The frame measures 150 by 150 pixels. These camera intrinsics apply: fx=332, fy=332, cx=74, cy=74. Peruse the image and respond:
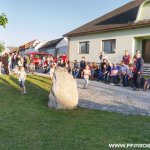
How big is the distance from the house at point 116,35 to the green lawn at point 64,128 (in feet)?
42.1

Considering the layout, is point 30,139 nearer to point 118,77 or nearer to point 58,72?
point 58,72

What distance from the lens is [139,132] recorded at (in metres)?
8.50

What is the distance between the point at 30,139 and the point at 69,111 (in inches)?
147

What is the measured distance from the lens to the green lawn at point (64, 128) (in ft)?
24.9

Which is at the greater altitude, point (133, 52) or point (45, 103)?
point (133, 52)

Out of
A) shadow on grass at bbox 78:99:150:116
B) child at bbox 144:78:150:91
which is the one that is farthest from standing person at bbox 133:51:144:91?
shadow on grass at bbox 78:99:150:116

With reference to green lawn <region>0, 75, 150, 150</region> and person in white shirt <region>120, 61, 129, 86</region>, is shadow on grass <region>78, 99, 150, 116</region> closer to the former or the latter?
green lawn <region>0, 75, 150, 150</region>

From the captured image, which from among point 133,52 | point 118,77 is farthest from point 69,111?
point 133,52

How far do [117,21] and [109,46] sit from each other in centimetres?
212

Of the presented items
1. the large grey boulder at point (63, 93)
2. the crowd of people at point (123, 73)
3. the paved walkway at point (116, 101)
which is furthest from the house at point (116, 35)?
the large grey boulder at point (63, 93)

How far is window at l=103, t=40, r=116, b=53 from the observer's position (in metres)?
25.9

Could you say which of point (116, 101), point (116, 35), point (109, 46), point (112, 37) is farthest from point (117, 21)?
point (116, 101)

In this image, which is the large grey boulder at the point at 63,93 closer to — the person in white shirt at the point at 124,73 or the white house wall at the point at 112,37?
the person in white shirt at the point at 124,73

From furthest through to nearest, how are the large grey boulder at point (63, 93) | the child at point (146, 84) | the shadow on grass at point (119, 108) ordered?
1. the child at point (146, 84)
2. the large grey boulder at point (63, 93)
3. the shadow on grass at point (119, 108)
